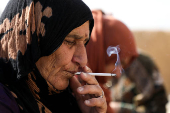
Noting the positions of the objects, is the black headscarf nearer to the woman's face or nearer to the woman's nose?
the woman's face

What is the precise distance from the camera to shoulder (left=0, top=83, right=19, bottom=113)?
5.01ft

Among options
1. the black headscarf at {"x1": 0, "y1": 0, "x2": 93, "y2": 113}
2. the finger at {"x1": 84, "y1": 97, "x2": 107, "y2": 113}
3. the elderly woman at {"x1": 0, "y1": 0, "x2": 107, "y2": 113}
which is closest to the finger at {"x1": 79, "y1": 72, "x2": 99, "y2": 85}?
the elderly woman at {"x1": 0, "y1": 0, "x2": 107, "y2": 113}

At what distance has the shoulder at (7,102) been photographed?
1.53 metres

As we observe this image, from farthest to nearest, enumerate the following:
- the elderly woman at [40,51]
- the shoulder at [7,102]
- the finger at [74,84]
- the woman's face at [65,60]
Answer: the finger at [74,84]
the woman's face at [65,60]
the elderly woman at [40,51]
the shoulder at [7,102]

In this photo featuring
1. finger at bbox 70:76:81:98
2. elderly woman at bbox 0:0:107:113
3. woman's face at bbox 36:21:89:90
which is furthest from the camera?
finger at bbox 70:76:81:98

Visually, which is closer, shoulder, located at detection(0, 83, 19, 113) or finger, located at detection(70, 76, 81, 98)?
shoulder, located at detection(0, 83, 19, 113)

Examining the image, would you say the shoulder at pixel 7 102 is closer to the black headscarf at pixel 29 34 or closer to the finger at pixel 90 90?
the black headscarf at pixel 29 34

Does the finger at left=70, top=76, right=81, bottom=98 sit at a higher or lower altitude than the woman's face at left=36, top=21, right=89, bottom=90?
lower

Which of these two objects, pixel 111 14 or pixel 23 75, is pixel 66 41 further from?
pixel 111 14

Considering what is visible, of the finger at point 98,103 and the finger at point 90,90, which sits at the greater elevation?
the finger at point 90,90

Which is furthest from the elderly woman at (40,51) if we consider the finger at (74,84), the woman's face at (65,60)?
the finger at (74,84)

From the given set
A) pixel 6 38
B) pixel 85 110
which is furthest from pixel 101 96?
pixel 6 38

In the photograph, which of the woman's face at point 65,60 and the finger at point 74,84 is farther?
the finger at point 74,84

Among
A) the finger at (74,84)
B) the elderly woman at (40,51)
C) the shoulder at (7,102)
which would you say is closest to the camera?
the shoulder at (7,102)
